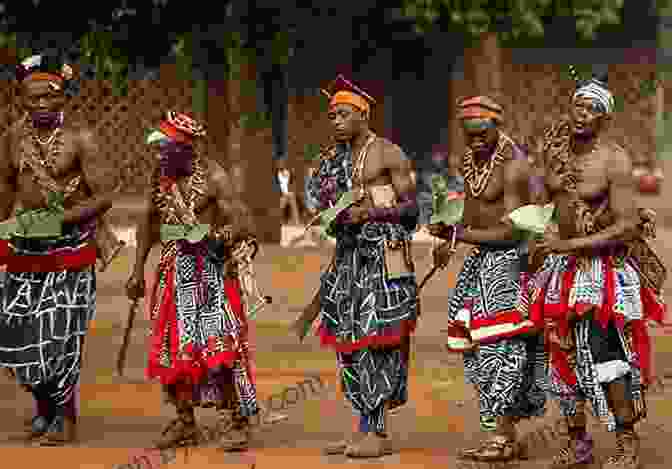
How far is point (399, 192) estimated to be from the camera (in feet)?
26.7

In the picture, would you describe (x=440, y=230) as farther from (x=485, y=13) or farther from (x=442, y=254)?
(x=485, y=13)

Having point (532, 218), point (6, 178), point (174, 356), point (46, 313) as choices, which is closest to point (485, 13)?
point (6, 178)

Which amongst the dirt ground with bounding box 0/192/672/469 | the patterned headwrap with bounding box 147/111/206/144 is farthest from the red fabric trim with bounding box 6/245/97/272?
the dirt ground with bounding box 0/192/672/469

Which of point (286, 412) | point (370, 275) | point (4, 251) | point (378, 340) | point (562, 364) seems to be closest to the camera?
point (562, 364)

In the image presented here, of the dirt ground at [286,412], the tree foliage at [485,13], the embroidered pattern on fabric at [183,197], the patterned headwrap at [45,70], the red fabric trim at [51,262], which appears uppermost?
the tree foliage at [485,13]

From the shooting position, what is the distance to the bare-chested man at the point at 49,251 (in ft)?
28.0

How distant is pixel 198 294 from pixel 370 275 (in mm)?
938

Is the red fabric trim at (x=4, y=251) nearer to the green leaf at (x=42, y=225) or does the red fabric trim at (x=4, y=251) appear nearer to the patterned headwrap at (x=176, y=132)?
the green leaf at (x=42, y=225)

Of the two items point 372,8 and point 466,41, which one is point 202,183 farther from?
point 372,8

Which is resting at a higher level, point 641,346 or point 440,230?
point 440,230

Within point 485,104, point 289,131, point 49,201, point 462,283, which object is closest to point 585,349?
point 462,283

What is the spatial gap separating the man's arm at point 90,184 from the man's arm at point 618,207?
8.79ft

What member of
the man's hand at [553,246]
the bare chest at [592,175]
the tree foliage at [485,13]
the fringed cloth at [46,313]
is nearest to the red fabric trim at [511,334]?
the man's hand at [553,246]

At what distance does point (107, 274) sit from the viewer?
52.9 ft
